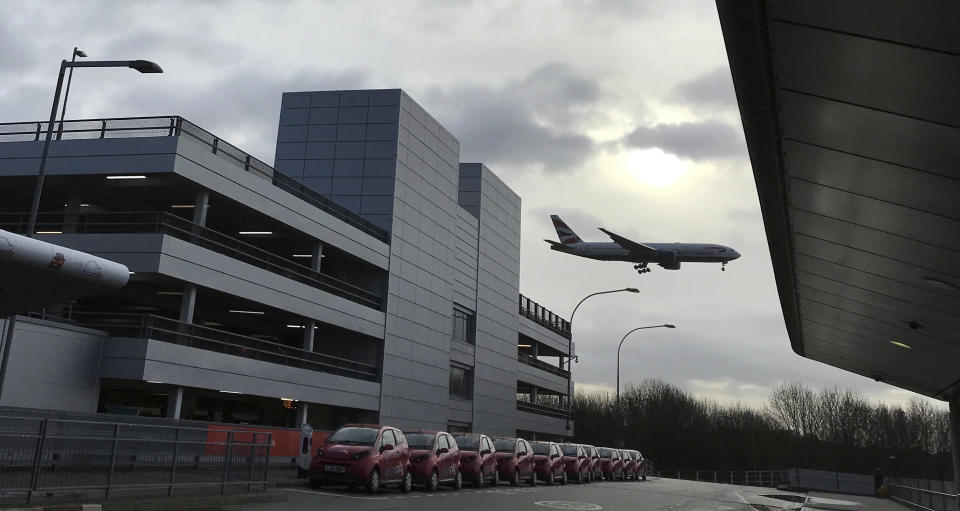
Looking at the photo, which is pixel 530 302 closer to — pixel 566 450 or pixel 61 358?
pixel 566 450

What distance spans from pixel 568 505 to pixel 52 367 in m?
16.7

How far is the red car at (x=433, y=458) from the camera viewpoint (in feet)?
74.9

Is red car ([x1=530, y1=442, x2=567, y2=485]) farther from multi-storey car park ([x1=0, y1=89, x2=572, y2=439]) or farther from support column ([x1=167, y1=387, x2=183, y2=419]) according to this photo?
support column ([x1=167, y1=387, x2=183, y2=419])

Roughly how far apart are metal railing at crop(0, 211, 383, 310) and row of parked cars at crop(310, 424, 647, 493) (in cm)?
1184

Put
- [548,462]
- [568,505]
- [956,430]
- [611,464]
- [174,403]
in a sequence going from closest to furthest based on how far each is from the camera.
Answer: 1. [568,505]
2. [956,430]
3. [174,403]
4. [548,462]
5. [611,464]

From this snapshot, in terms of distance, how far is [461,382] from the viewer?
5397cm

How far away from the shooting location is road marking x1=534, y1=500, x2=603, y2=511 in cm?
1970

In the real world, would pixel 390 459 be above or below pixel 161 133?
below

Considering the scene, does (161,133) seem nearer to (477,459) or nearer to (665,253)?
(477,459)

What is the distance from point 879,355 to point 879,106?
51.2 feet

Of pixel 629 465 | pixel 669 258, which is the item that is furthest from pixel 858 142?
pixel 669 258

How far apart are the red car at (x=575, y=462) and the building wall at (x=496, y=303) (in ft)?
56.3

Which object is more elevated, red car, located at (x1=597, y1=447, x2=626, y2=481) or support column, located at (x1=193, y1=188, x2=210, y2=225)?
support column, located at (x1=193, y1=188, x2=210, y2=225)

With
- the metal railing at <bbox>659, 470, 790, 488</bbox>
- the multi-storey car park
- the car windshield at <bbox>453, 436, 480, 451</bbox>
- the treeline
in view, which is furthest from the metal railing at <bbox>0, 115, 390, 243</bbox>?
the treeline
